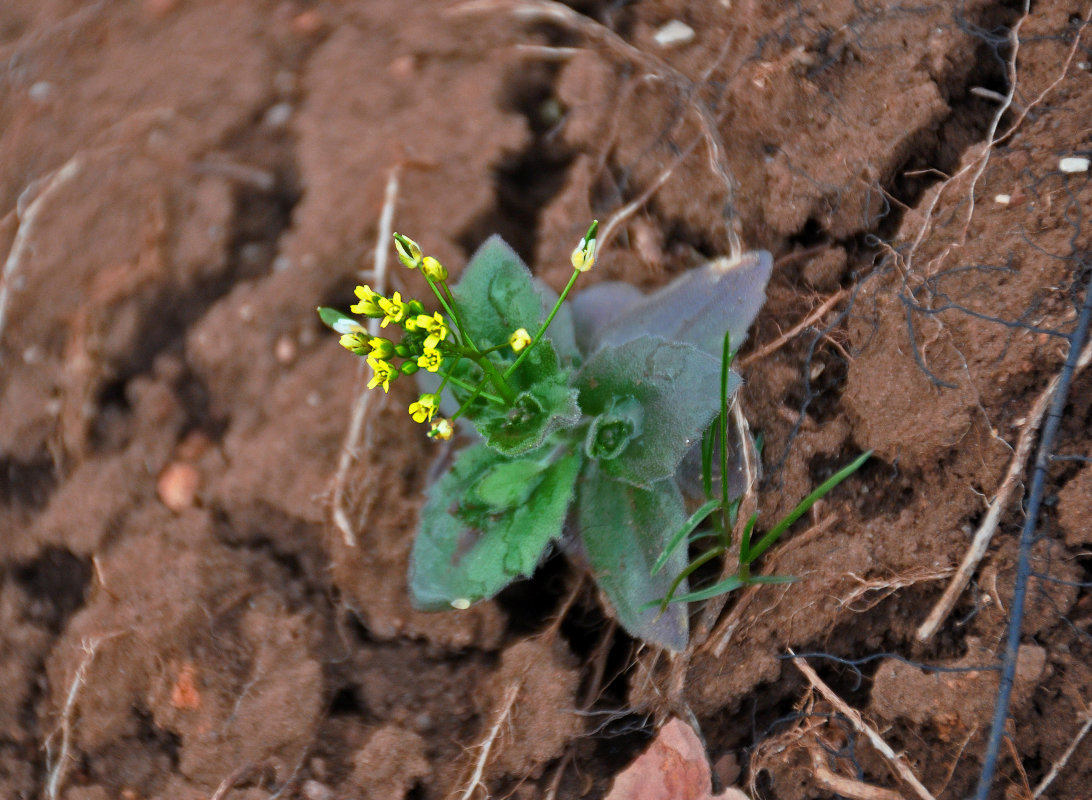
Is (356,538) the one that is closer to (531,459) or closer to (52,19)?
(531,459)

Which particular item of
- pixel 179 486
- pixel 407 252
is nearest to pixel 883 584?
pixel 407 252

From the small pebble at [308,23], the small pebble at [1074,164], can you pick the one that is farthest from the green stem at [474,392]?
the small pebble at [1074,164]

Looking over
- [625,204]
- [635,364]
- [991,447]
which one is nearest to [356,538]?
[635,364]

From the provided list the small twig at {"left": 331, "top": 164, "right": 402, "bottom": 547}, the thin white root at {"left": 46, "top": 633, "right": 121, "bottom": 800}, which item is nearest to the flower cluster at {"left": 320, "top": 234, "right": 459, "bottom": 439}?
the small twig at {"left": 331, "top": 164, "right": 402, "bottom": 547}

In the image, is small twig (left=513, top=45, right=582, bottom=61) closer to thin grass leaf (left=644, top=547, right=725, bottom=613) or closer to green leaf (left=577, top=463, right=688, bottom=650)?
green leaf (left=577, top=463, right=688, bottom=650)

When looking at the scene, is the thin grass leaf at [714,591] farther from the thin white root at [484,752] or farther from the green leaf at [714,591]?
the thin white root at [484,752]
